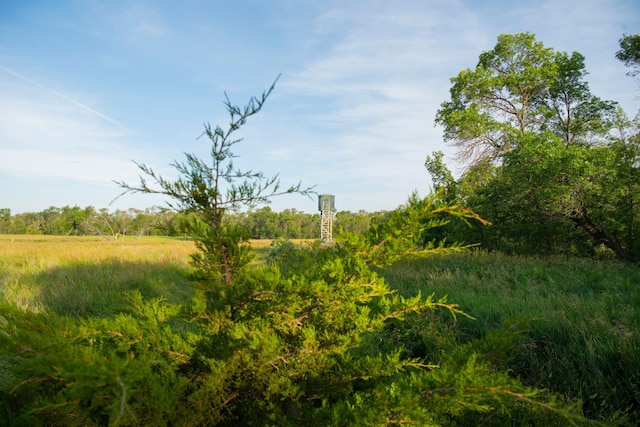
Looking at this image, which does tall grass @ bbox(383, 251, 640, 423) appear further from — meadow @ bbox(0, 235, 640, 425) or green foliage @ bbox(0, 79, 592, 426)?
green foliage @ bbox(0, 79, 592, 426)

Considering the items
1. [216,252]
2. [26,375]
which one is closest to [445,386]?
[216,252]

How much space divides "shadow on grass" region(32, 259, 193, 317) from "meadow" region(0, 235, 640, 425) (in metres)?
0.02

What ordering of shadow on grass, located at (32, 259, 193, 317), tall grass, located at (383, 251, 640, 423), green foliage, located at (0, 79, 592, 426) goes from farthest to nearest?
shadow on grass, located at (32, 259, 193, 317) → tall grass, located at (383, 251, 640, 423) → green foliage, located at (0, 79, 592, 426)

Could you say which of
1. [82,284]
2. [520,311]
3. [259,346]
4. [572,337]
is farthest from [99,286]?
[572,337]

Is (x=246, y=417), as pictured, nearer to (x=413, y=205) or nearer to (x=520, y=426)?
(x=413, y=205)

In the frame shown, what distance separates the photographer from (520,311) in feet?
13.9

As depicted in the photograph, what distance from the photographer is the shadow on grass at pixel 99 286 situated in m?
5.68

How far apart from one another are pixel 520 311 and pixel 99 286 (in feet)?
24.8

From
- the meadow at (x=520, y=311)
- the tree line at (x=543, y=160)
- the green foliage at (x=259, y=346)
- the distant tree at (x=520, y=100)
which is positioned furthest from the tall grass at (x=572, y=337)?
the distant tree at (x=520, y=100)

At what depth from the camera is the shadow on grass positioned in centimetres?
568

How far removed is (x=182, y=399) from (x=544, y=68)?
60.5 ft

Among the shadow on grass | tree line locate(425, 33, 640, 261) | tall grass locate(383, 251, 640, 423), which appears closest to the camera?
tall grass locate(383, 251, 640, 423)

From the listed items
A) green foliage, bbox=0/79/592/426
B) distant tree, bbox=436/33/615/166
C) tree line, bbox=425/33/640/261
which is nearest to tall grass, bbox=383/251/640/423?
green foliage, bbox=0/79/592/426

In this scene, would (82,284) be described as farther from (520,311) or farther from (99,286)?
(520,311)
